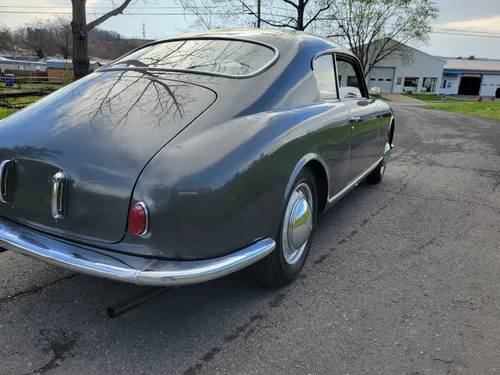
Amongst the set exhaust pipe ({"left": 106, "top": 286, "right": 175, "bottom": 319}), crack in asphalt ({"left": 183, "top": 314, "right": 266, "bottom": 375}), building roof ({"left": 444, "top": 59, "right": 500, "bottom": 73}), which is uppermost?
building roof ({"left": 444, "top": 59, "right": 500, "bottom": 73})

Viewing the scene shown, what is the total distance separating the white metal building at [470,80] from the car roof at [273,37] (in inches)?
2346

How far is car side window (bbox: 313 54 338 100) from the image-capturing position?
320cm

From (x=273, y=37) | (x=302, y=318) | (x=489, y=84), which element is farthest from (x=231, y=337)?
(x=489, y=84)

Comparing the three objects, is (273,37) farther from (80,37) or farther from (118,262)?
(80,37)

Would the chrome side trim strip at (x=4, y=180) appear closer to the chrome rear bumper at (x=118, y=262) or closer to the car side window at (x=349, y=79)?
the chrome rear bumper at (x=118, y=262)

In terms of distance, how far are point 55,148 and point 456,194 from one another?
4779mm

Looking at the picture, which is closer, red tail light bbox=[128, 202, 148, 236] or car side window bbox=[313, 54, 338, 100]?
red tail light bbox=[128, 202, 148, 236]

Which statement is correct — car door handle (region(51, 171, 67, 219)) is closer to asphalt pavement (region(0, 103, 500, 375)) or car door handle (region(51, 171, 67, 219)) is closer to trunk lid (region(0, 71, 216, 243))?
trunk lid (region(0, 71, 216, 243))

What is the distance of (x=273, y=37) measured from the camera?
313 cm

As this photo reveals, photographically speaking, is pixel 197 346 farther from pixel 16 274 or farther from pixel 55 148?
pixel 16 274

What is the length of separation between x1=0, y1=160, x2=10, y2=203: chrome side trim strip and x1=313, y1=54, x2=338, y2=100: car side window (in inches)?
87.1

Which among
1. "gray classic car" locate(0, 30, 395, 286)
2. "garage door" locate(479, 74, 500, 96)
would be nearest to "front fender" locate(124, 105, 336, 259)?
"gray classic car" locate(0, 30, 395, 286)

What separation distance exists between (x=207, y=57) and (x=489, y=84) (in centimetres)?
6442

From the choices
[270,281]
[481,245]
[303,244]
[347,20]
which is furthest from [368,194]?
[347,20]
